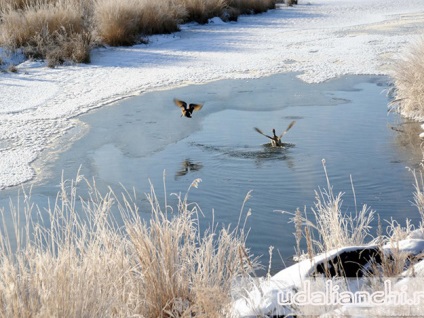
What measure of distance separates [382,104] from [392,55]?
300 centimetres

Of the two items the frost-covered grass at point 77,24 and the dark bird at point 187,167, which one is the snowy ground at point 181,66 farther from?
the dark bird at point 187,167

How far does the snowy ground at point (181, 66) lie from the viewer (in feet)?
24.8

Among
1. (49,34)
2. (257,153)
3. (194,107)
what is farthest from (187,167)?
(49,34)

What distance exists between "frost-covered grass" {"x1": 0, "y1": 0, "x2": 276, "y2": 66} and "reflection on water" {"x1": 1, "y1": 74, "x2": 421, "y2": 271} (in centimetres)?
292

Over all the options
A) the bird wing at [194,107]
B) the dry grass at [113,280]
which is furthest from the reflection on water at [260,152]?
the dry grass at [113,280]

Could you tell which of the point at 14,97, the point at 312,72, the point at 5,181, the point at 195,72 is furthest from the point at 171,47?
the point at 5,181

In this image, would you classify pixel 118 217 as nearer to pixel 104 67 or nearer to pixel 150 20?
pixel 104 67

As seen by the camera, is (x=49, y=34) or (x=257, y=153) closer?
(x=257, y=153)

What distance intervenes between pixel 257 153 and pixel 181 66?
4.66 m

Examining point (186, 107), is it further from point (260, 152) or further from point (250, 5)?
point (250, 5)

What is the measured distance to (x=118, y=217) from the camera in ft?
16.4

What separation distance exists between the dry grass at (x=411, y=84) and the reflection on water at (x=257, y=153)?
0.79 feet

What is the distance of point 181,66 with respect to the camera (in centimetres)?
1083

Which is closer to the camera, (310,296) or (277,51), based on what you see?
(310,296)
